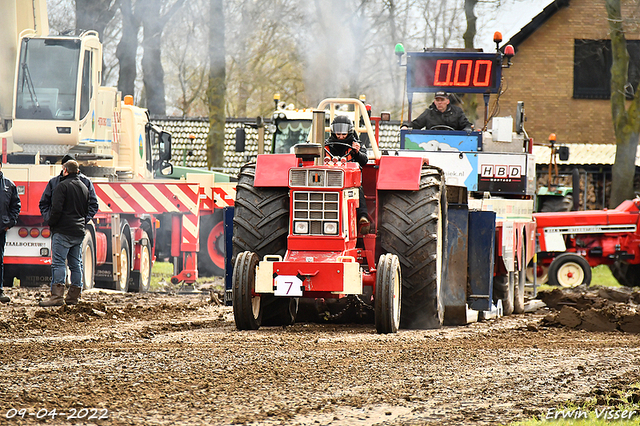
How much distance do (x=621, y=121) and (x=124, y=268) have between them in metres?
14.5

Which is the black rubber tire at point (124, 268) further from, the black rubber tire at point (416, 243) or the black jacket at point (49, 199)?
the black rubber tire at point (416, 243)

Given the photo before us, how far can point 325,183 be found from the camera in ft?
28.8

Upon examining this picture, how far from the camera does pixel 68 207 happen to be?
12078 mm

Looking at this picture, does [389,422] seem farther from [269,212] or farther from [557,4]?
[557,4]

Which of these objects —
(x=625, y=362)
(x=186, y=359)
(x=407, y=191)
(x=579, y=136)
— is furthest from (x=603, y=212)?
(x=579, y=136)

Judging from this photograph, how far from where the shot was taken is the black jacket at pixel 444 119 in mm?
13578

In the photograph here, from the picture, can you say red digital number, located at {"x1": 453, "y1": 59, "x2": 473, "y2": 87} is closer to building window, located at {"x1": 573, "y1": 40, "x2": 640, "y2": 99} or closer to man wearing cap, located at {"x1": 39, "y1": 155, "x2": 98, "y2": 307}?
man wearing cap, located at {"x1": 39, "y1": 155, "x2": 98, "y2": 307}

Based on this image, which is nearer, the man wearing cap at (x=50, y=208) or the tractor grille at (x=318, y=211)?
the tractor grille at (x=318, y=211)

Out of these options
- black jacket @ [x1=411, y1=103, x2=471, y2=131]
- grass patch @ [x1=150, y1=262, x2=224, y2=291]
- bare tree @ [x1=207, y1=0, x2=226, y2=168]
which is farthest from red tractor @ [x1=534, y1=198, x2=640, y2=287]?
bare tree @ [x1=207, y1=0, x2=226, y2=168]

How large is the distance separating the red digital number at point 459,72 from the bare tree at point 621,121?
1062cm

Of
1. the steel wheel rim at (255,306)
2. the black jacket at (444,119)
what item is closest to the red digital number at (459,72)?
the black jacket at (444,119)

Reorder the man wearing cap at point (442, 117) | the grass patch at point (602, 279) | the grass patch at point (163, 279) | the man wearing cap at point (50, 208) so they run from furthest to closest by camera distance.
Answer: the grass patch at point (602, 279) → the grass patch at point (163, 279) → the man wearing cap at point (442, 117) → the man wearing cap at point (50, 208)

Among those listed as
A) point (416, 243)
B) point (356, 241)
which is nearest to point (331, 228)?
point (356, 241)

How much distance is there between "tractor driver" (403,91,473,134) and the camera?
13570 mm
